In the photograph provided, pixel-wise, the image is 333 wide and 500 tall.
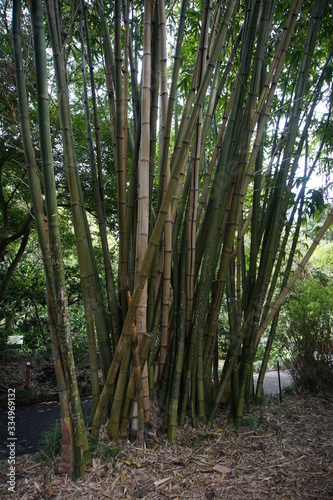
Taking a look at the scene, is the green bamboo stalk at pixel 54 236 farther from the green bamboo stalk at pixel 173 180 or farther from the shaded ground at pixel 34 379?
the shaded ground at pixel 34 379

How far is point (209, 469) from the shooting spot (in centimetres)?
163

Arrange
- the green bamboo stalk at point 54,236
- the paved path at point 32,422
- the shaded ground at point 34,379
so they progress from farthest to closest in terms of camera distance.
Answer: the shaded ground at point 34,379
the paved path at point 32,422
the green bamboo stalk at point 54,236

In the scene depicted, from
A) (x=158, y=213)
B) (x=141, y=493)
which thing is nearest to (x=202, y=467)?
(x=141, y=493)

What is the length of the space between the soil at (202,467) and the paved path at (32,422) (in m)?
0.67

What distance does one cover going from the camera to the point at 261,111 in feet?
6.39

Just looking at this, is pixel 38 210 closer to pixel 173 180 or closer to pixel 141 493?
pixel 173 180

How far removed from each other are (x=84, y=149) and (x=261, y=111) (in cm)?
202

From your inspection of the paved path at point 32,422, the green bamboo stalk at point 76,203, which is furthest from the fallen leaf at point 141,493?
the paved path at point 32,422

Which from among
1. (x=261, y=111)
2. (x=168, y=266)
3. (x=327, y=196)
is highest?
(x=261, y=111)

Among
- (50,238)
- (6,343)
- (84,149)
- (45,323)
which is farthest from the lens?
(45,323)

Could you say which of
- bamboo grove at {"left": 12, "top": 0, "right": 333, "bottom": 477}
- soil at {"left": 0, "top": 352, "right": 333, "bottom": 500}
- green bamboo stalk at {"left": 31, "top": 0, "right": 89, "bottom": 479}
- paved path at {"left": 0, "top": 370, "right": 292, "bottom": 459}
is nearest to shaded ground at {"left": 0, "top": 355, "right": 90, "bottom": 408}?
paved path at {"left": 0, "top": 370, "right": 292, "bottom": 459}

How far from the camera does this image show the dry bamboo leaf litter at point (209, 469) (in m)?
1.46

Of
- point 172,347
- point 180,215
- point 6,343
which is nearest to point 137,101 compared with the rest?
point 180,215

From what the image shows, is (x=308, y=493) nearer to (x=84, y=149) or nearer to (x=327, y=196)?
(x=327, y=196)
